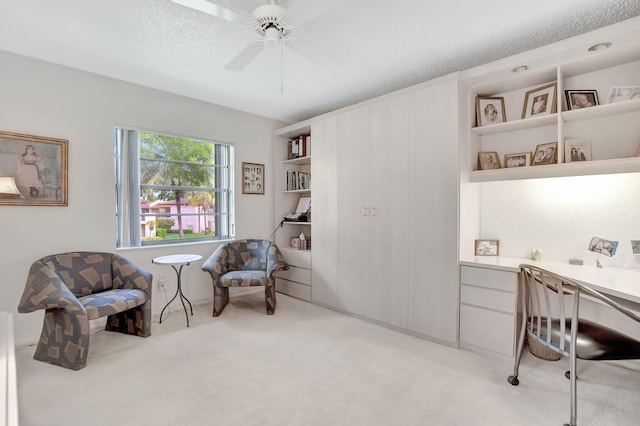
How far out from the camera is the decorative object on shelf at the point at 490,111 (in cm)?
270

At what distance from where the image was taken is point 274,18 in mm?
1711

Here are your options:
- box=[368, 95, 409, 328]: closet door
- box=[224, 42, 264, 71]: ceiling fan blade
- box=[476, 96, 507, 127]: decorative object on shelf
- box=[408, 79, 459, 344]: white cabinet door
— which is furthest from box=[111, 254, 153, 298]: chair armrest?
box=[476, 96, 507, 127]: decorative object on shelf

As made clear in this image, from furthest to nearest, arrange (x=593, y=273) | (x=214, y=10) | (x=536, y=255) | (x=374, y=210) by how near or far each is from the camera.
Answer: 1. (x=374, y=210)
2. (x=536, y=255)
3. (x=593, y=273)
4. (x=214, y=10)

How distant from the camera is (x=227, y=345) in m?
2.64

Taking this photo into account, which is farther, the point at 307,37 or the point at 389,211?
the point at 389,211

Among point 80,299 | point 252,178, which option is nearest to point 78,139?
point 80,299

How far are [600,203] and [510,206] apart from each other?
60 cm

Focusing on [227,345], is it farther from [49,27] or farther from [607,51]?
[607,51]

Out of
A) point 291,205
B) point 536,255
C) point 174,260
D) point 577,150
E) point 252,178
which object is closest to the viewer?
point 577,150

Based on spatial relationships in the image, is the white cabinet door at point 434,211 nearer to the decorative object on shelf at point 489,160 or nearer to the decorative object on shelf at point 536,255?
the decorative object on shelf at point 489,160

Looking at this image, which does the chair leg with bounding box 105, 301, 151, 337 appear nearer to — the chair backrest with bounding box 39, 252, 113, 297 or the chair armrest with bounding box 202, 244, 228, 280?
the chair backrest with bounding box 39, 252, 113, 297

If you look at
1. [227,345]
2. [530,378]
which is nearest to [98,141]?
[227,345]

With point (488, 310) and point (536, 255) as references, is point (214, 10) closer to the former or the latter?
point (488, 310)

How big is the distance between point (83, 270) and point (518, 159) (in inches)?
157
